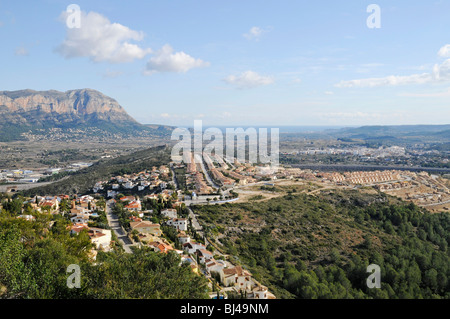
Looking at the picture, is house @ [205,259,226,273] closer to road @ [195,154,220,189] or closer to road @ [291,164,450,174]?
road @ [195,154,220,189]

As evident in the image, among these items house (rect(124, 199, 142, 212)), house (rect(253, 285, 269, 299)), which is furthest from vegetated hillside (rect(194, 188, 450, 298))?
house (rect(124, 199, 142, 212))

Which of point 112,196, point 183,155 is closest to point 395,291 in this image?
point 112,196

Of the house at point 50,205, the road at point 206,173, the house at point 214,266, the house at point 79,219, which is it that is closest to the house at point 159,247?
the house at point 214,266

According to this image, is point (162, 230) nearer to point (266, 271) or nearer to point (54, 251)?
point (266, 271)

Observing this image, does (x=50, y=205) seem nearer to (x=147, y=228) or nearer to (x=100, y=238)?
(x=147, y=228)

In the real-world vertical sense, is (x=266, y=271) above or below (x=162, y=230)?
below

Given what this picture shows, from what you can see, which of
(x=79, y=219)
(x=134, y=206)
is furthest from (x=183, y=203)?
(x=79, y=219)
